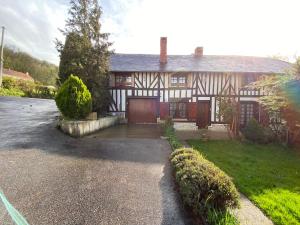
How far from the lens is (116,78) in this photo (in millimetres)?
15617

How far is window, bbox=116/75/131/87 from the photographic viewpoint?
1558 centimetres

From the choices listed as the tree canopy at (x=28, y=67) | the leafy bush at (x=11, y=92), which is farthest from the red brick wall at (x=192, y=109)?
the tree canopy at (x=28, y=67)

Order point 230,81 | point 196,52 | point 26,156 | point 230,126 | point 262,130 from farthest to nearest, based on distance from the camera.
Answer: point 196,52, point 230,81, point 230,126, point 262,130, point 26,156

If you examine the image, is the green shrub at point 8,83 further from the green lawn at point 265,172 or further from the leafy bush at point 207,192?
the leafy bush at point 207,192

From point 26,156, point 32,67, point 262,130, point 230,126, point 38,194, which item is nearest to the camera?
point 38,194

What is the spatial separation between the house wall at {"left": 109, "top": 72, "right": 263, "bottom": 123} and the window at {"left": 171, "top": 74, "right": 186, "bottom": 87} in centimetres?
27

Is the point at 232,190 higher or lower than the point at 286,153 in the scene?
higher

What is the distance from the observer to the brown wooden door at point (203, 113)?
1540 cm

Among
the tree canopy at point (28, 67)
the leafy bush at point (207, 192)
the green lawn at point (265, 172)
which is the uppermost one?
the tree canopy at point (28, 67)

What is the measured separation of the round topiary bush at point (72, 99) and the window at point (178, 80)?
7.39 m

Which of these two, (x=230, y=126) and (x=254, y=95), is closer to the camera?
(x=230, y=126)

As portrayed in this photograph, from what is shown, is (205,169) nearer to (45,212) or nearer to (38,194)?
(45,212)

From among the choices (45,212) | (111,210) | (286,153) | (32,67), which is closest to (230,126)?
(286,153)

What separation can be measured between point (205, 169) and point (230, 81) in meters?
12.5
